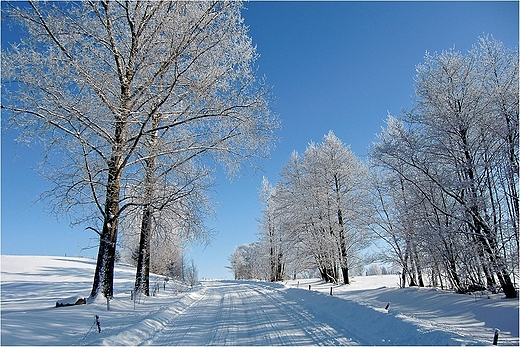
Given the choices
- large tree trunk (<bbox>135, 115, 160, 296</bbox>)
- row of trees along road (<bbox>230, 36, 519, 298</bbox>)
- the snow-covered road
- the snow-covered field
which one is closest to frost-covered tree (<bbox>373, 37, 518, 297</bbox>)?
row of trees along road (<bbox>230, 36, 519, 298</bbox>)

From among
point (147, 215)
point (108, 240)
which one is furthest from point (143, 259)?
point (108, 240)

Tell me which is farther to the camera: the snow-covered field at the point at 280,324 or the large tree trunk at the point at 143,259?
the large tree trunk at the point at 143,259

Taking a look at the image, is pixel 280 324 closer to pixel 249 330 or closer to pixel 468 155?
pixel 249 330

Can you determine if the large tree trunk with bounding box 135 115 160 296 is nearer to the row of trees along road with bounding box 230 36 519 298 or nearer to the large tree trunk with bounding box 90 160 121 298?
the large tree trunk with bounding box 90 160 121 298

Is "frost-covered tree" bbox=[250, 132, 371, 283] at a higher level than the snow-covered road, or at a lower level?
higher

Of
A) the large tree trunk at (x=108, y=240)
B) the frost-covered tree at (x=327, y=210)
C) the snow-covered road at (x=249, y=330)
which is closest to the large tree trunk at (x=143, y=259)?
the large tree trunk at (x=108, y=240)

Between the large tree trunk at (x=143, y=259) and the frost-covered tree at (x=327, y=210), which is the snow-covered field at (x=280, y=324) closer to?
the large tree trunk at (x=143, y=259)

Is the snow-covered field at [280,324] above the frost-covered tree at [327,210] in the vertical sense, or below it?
below

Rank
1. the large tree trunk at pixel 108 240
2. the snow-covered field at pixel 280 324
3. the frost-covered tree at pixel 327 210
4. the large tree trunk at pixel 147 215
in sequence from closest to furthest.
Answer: the snow-covered field at pixel 280 324, the large tree trunk at pixel 108 240, the large tree trunk at pixel 147 215, the frost-covered tree at pixel 327 210

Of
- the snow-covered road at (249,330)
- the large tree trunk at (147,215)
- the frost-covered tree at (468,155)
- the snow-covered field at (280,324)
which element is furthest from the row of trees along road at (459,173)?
the large tree trunk at (147,215)

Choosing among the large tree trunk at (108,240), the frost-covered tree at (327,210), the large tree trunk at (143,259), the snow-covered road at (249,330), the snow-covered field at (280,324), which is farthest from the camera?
the frost-covered tree at (327,210)

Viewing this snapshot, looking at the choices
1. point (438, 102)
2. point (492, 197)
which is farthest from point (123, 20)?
point (492, 197)

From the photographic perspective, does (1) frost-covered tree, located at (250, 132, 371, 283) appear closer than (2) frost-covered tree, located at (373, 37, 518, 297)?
No

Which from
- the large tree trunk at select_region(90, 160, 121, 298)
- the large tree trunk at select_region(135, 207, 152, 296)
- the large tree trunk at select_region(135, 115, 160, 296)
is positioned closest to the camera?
the large tree trunk at select_region(90, 160, 121, 298)
